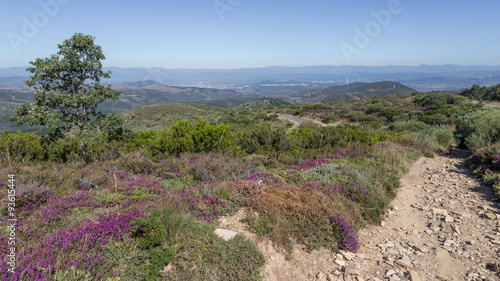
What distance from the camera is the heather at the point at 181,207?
2.62 metres

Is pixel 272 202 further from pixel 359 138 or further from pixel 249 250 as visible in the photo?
pixel 359 138

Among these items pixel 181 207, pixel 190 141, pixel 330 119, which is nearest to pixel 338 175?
pixel 181 207

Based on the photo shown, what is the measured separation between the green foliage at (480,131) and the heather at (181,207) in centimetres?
232

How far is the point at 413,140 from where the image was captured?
9914mm

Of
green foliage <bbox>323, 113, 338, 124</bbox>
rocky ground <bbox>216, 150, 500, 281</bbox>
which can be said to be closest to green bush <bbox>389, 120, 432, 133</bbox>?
rocky ground <bbox>216, 150, 500, 281</bbox>

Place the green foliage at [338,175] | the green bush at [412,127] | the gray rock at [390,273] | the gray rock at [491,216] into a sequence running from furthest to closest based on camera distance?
1. the green bush at [412,127]
2. the green foliage at [338,175]
3. the gray rock at [491,216]
4. the gray rock at [390,273]

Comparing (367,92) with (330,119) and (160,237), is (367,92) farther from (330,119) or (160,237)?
(160,237)

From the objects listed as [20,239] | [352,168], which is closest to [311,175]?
[352,168]

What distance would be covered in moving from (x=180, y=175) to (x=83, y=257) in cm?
349

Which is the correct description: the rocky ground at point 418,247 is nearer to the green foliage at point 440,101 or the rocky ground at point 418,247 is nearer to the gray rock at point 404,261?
the gray rock at point 404,261

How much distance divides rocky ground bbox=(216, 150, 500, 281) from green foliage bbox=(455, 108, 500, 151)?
450 cm

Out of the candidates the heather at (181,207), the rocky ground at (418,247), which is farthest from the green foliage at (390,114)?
the rocky ground at (418,247)

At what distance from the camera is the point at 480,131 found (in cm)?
928

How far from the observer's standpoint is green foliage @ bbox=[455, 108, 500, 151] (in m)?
8.58
